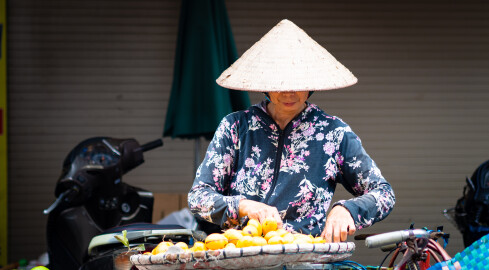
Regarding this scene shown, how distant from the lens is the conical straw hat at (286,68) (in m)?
3.43

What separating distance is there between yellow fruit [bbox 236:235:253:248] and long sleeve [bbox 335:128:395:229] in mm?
578

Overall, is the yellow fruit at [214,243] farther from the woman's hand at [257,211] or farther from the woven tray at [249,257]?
the woman's hand at [257,211]

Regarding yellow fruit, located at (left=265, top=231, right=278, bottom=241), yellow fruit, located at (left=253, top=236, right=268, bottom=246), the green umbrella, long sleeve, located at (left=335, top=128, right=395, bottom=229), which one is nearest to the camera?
yellow fruit, located at (left=253, top=236, right=268, bottom=246)

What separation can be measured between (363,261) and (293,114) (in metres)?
4.17

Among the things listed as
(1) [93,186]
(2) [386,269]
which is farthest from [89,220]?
(2) [386,269]

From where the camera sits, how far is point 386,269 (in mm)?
3207

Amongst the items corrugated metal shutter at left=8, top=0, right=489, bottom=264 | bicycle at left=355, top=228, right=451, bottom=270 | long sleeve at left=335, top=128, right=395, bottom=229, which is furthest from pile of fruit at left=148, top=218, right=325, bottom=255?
corrugated metal shutter at left=8, top=0, right=489, bottom=264

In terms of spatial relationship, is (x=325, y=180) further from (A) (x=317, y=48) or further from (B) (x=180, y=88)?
(B) (x=180, y=88)

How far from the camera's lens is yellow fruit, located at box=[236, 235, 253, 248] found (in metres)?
2.71

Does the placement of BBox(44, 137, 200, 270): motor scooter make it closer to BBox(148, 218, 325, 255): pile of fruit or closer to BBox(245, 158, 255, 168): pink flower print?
BBox(245, 158, 255, 168): pink flower print

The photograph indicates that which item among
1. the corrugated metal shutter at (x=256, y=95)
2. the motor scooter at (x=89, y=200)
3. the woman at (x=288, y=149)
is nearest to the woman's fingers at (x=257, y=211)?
the woman at (x=288, y=149)

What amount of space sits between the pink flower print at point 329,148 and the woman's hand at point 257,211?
499 millimetres

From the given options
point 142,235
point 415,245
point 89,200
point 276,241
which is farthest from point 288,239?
point 89,200

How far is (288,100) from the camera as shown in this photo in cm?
351
